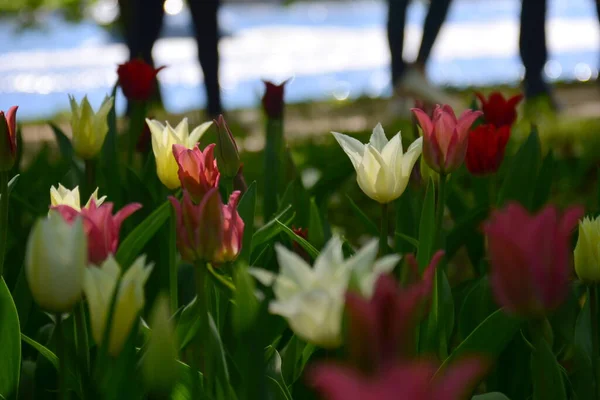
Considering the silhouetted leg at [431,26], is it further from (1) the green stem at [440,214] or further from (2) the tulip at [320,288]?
(2) the tulip at [320,288]

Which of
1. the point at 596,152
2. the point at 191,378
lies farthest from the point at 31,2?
the point at 191,378

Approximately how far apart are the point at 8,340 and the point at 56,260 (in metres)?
0.37

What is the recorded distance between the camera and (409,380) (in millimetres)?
521

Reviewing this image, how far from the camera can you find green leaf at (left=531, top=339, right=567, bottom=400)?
0.99 m

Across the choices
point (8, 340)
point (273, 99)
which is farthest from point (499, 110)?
point (8, 340)

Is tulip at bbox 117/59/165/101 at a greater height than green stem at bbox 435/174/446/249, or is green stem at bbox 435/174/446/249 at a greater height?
tulip at bbox 117/59/165/101

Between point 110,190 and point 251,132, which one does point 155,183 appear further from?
point 251,132

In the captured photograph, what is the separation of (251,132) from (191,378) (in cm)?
415

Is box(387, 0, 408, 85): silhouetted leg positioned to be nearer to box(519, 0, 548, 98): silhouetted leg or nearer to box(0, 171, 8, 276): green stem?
box(519, 0, 548, 98): silhouetted leg

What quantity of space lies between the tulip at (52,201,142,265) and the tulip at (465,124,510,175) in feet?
2.47

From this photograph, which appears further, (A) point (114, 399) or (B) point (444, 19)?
(B) point (444, 19)

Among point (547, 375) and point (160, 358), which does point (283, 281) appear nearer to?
point (160, 358)

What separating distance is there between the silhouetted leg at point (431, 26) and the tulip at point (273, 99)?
2635mm

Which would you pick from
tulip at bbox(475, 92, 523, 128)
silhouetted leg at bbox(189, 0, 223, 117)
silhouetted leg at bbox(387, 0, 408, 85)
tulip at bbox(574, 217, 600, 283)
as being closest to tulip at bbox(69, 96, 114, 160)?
tulip at bbox(475, 92, 523, 128)
